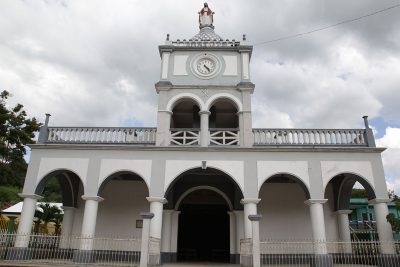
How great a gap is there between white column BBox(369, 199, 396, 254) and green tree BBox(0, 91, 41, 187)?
704 inches

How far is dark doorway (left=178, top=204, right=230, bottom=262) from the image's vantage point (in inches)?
568

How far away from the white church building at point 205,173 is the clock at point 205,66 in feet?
0.14

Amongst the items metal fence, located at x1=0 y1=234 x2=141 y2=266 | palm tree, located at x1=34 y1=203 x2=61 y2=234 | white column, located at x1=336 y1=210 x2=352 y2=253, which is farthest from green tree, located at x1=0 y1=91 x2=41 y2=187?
white column, located at x1=336 y1=210 x2=352 y2=253

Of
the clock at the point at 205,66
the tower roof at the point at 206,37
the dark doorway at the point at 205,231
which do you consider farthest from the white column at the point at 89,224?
the tower roof at the point at 206,37

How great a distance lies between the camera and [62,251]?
12.9m

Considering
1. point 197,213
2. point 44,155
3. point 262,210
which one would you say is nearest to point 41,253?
point 44,155

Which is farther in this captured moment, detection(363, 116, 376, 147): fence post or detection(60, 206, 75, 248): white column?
detection(60, 206, 75, 248): white column

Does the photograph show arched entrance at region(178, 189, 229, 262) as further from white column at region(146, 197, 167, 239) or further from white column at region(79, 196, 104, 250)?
white column at region(79, 196, 104, 250)

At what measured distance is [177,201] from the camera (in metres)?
13.9

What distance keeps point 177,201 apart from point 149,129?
3.45m

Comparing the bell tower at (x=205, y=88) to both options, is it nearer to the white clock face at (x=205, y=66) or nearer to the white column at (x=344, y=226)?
the white clock face at (x=205, y=66)

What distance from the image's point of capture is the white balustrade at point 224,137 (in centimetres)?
1255

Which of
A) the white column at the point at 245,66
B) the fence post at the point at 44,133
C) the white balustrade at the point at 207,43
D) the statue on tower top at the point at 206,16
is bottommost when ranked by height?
the fence post at the point at 44,133

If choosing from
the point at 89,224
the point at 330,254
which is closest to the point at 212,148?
the point at 89,224
